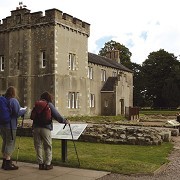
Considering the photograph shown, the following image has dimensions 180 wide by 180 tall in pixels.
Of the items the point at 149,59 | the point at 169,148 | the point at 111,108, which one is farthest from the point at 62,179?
the point at 149,59

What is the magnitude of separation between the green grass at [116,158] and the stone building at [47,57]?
18.5m

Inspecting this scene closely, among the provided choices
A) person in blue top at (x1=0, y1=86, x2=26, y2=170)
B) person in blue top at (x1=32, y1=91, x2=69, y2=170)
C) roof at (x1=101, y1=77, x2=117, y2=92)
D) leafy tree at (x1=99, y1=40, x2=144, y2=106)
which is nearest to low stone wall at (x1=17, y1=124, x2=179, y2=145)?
person in blue top at (x1=32, y1=91, x2=69, y2=170)

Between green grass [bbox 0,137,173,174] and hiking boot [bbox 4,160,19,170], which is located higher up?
hiking boot [bbox 4,160,19,170]

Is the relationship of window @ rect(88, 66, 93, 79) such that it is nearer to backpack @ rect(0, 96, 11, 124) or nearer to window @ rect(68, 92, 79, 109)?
window @ rect(68, 92, 79, 109)

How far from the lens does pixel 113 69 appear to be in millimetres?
49219

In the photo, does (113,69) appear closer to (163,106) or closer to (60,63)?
(60,63)

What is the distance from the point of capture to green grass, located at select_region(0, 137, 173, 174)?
9703mm

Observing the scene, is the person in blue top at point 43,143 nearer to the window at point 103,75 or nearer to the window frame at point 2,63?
the window frame at point 2,63

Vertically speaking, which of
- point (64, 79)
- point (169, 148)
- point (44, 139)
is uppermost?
point (64, 79)

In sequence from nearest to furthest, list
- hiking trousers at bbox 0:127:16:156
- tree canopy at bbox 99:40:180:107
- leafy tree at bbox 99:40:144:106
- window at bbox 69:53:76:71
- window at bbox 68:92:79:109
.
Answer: hiking trousers at bbox 0:127:16:156 < window at bbox 68:92:79:109 < window at bbox 69:53:76:71 < tree canopy at bbox 99:40:180:107 < leafy tree at bbox 99:40:144:106

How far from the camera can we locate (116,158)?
1148cm

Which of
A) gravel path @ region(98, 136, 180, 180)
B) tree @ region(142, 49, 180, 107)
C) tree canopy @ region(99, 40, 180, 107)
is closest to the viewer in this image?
gravel path @ region(98, 136, 180, 180)

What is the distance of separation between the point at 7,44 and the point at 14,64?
2.49 meters

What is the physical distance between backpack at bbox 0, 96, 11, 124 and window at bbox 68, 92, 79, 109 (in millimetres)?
25826
